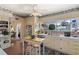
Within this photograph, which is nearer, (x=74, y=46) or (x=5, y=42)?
(x=74, y=46)

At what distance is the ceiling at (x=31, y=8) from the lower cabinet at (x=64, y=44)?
0.53 meters

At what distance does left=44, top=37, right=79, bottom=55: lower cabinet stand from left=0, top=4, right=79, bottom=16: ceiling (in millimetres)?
527

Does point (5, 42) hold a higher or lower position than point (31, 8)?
lower

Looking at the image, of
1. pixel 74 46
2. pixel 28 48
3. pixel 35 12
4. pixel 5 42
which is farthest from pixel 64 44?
pixel 5 42

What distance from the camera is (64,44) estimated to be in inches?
84.3

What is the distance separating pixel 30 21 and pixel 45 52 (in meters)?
0.64

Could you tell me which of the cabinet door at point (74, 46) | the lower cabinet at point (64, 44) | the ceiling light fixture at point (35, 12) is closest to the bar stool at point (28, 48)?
the lower cabinet at point (64, 44)

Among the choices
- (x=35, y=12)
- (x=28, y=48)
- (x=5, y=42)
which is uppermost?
(x=35, y=12)

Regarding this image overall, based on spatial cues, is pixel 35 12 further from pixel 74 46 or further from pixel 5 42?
pixel 74 46

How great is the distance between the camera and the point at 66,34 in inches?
83.0

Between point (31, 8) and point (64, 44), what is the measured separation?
35.4 inches

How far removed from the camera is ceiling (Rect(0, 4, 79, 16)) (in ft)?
6.92

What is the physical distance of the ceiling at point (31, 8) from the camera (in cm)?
211
